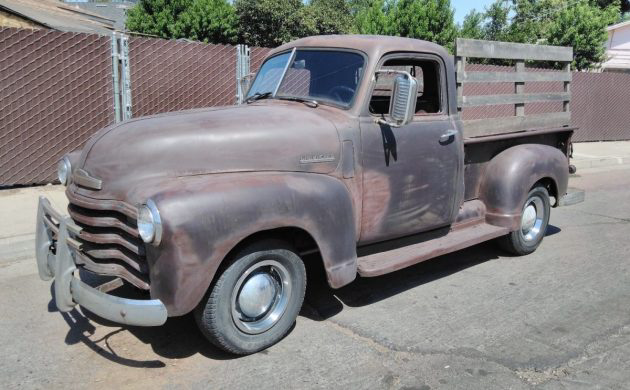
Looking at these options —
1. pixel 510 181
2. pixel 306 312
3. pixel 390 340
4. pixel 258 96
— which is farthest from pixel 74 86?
pixel 390 340

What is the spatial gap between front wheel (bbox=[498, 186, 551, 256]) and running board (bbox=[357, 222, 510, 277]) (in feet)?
1.39

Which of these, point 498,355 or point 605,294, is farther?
point 605,294

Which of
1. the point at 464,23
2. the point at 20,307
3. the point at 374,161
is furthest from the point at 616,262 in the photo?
the point at 464,23

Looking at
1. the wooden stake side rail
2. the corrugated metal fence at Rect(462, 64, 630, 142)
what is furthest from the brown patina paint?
the corrugated metal fence at Rect(462, 64, 630, 142)

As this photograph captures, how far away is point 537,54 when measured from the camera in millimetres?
6109

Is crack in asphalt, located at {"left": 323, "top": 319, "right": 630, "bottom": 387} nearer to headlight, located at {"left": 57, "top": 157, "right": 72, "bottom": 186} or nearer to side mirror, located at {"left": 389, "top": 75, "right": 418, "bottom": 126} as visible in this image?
side mirror, located at {"left": 389, "top": 75, "right": 418, "bottom": 126}

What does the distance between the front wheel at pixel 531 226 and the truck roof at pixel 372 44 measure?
6.22 feet

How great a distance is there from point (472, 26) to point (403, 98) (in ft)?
60.0

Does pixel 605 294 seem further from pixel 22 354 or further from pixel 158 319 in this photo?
pixel 22 354

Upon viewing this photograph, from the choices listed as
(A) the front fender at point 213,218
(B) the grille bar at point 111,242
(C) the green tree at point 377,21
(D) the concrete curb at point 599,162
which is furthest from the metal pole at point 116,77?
(C) the green tree at point 377,21

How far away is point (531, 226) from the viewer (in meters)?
5.98

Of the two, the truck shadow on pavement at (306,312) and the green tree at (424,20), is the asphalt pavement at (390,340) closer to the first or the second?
the truck shadow on pavement at (306,312)

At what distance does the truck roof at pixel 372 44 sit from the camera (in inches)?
174

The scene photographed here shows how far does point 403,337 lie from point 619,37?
30.7 meters
